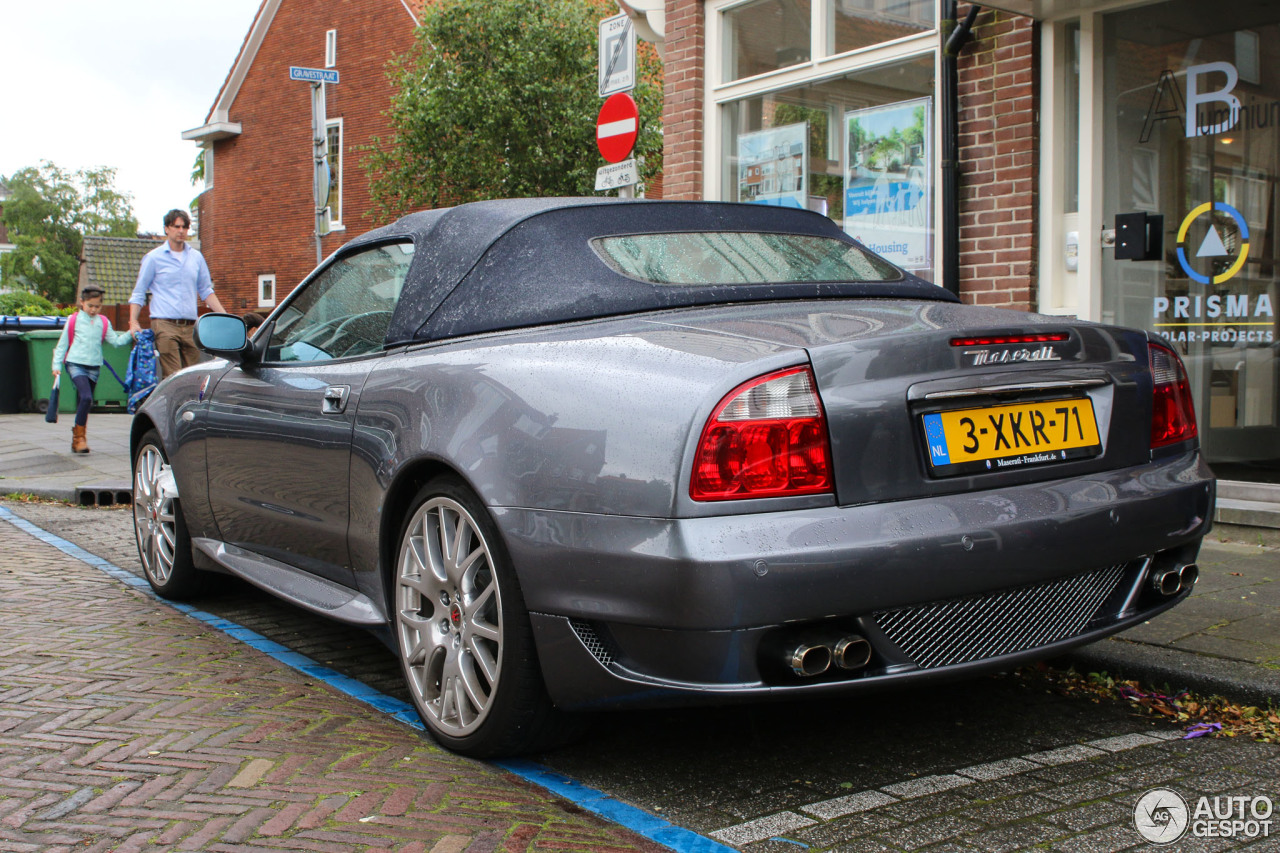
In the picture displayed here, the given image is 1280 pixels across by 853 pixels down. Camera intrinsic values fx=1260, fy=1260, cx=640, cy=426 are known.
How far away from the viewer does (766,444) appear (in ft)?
8.65

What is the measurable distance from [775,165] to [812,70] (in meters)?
0.78

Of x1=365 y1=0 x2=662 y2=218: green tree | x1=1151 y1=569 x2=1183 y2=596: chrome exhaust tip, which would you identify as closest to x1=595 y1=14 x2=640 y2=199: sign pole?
x1=1151 y1=569 x2=1183 y2=596: chrome exhaust tip

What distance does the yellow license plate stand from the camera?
9.16 feet

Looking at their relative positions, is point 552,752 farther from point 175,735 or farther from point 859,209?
point 859,209

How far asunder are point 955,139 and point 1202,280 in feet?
5.63

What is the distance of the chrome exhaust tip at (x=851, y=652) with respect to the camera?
8.63ft

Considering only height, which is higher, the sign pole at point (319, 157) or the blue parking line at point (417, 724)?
the sign pole at point (319, 157)

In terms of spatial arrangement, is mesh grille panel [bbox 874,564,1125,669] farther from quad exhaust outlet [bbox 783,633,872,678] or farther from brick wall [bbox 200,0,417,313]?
brick wall [bbox 200,0,417,313]

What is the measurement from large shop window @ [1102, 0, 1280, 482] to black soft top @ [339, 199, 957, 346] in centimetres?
360

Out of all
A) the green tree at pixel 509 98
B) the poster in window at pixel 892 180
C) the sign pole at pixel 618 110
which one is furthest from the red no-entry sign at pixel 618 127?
the green tree at pixel 509 98

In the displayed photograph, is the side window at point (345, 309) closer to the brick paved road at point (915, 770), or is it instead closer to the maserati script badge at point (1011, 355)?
the brick paved road at point (915, 770)

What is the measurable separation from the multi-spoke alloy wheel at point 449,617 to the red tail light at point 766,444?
0.68m

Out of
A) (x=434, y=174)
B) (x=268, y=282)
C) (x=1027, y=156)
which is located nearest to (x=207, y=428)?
(x=1027, y=156)

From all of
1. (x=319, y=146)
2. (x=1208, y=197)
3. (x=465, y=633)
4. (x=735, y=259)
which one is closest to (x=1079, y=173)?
(x=1208, y=197)
